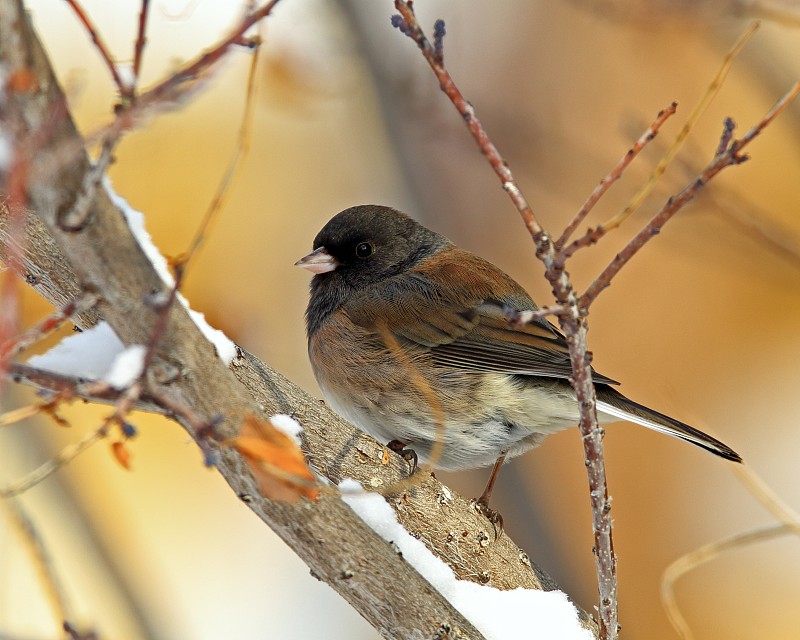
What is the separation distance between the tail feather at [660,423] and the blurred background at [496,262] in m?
1.48

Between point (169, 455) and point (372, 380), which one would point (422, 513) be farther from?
point (169, 455)

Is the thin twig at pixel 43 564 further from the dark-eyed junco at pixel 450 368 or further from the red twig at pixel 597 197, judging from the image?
the dark-eyed junco at pixel 450 368

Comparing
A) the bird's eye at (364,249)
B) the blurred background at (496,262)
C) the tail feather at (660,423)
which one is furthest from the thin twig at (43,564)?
the blurred background at (496,262)

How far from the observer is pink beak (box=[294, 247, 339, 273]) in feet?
10.0

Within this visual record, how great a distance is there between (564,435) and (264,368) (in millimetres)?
2750

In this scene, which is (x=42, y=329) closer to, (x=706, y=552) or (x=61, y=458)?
(x=61, y=458)

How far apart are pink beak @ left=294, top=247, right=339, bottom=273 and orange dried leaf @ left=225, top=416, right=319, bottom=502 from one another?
1.81 m

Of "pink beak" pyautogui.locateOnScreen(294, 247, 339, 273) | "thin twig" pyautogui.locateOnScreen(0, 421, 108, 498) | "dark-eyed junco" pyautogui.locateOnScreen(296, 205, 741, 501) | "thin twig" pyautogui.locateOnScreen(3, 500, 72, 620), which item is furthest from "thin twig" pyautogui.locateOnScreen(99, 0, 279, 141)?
"pink beak" pyautogui.locateOnScreen(294, 247, 339, 273)

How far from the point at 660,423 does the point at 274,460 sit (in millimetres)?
1467

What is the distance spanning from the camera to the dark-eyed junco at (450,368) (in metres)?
2.51

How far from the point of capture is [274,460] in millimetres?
1145

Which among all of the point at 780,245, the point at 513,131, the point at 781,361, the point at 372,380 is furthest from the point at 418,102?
the point at 781,361

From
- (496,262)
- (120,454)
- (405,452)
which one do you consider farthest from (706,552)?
(496,262)

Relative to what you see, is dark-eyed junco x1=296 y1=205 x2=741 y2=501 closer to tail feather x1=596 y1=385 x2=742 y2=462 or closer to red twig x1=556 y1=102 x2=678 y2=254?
tail feather x1=596 y1=385 x2=742 y2=462
